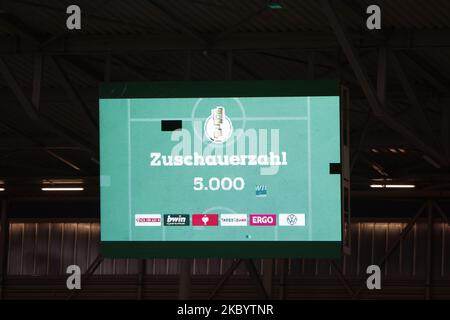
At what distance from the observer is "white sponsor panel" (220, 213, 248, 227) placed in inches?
777

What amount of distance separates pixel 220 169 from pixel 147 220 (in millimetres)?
1589

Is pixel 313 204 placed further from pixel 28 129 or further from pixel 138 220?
pixel 28 129

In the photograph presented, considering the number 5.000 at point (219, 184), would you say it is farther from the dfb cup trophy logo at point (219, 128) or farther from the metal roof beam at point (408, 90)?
the metal roof beam at point (408, 90)

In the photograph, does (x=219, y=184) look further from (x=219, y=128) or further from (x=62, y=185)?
(x=62, y=185)

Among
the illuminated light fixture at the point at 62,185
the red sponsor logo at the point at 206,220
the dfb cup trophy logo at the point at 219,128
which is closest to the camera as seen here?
the red sponsor logo at the point at 206,220

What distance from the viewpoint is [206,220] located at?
19.8 meters

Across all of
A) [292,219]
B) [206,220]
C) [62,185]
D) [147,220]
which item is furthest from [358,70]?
[62,185]

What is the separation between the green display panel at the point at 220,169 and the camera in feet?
64.3

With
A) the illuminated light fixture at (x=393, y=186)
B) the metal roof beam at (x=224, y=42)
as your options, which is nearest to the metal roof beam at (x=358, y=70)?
the metal roof beam at (x=224, y=42)

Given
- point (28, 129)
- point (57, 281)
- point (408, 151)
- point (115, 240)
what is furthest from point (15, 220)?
point (115, 240)

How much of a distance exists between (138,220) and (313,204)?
3.13 meters

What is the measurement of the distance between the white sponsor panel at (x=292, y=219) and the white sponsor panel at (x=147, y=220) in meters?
2.20

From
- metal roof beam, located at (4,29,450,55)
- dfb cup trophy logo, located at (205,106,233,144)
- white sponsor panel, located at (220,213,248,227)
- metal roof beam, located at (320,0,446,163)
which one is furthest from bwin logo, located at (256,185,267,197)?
metal roof beam, located at (4,29,450,55)

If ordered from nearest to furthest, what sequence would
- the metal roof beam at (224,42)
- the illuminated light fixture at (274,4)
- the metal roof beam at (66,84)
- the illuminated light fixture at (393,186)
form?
the illuminated light fixture at (274,4) < the metal roof beam at (224,42) < the metal roof beam at (66,84) < the illuminated light fixture at (393,186)
